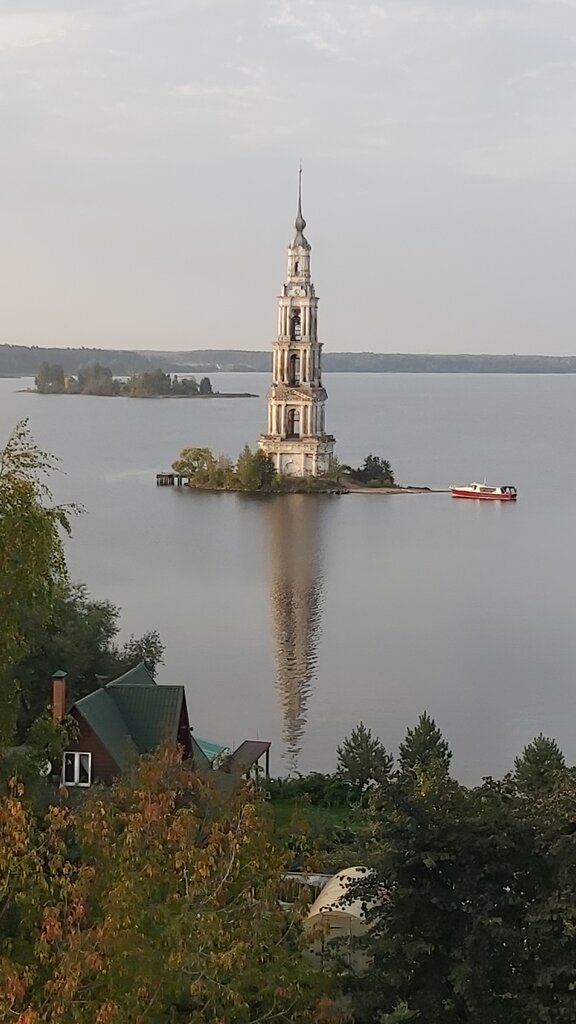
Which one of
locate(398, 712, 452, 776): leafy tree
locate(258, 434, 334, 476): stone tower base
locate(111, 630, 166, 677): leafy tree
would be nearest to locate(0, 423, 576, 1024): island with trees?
locate(398, 712, 452, 776): leafy tree

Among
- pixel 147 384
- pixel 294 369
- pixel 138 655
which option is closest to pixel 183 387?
pixel 147 384

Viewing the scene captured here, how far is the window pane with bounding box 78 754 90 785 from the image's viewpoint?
13.0m

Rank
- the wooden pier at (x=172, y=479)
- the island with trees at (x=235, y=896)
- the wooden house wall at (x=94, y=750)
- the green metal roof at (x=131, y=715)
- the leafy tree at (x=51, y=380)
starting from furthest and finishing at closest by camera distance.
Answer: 1. the leafy tree at (x=51, y=380)
2. the wooden pier at (x=172, y=479)
3. the green metal roof at (x=131, y=715)
4. the wooden house wall at (x=94, y=750)
5. the island with trees at (x=235, y=896)

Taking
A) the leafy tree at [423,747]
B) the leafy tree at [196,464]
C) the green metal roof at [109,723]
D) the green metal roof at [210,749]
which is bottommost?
the green metal roof at [210,749]

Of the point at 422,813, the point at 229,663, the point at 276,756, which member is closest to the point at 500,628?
the point at 229,663

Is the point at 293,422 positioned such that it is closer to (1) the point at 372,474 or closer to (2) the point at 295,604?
(1) the point at 372,474

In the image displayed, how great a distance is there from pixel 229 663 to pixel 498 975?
16739mm

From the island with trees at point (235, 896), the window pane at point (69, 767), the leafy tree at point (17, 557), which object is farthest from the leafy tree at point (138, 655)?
the leafy tree at point (17, 557)

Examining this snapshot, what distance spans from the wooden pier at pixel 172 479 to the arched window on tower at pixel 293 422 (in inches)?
209

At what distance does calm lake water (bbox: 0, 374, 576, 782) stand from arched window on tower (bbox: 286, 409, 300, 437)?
19.4ft

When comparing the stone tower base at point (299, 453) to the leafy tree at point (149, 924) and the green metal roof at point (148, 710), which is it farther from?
the leafy tree at point (149, 924)

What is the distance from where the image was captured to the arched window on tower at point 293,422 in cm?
6050

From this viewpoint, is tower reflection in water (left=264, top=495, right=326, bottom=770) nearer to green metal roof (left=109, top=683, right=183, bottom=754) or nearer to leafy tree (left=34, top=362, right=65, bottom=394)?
green metal roof (left=109, top=683, right=183, bottom=754)

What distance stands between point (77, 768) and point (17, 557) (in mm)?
6400
